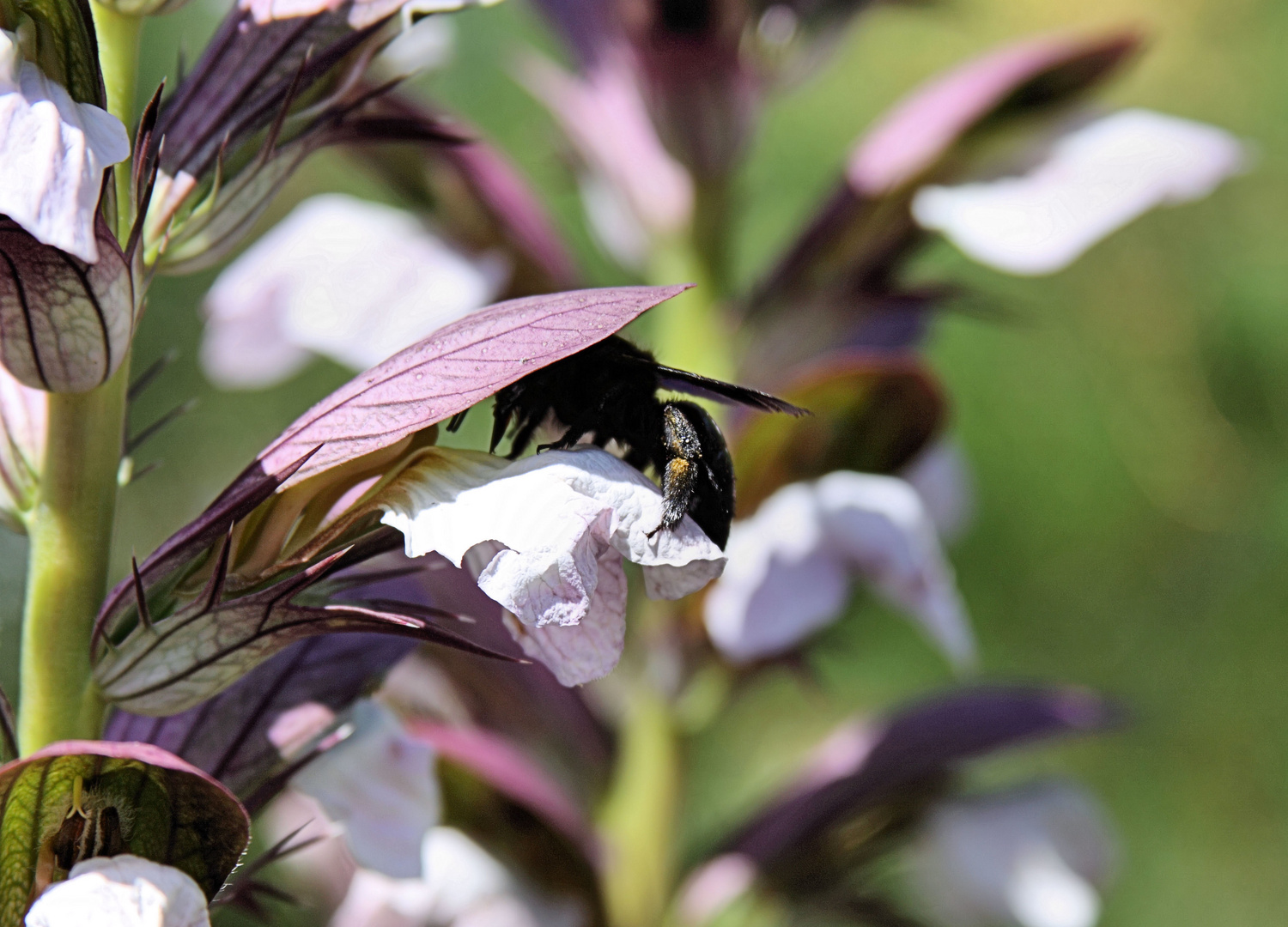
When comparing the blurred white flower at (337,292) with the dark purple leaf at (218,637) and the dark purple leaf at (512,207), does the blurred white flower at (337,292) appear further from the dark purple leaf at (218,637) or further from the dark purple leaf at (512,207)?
the dark purple leaf at (218,637)

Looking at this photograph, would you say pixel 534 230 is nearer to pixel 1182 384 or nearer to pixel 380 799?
pixel 380 799

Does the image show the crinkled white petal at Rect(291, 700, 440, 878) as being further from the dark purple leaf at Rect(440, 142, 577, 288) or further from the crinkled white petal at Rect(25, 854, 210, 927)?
the dark purple leaf at Rect(440, 142, 577, 288)

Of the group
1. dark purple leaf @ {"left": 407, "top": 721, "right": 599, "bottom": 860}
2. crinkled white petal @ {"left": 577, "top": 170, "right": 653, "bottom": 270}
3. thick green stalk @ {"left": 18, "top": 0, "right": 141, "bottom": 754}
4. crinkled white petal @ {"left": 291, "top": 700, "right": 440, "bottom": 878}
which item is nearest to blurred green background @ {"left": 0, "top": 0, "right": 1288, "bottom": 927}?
crinkled white petal @ {"left": 577, "top": 170, "right": 653, "bottom": 270}

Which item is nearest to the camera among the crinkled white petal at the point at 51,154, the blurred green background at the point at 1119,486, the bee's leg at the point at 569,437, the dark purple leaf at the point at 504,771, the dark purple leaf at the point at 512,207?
the crinkled white petal at the point at 51,154

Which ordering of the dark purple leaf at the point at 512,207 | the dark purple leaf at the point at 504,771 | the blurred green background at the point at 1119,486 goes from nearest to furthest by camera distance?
the dark purple leaf at the point at 504,771
the dark purple leaf at the point at 512,207
the blurred green background at the point at 1119,486

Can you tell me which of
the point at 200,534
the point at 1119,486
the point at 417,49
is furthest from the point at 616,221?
the point at 1119,486

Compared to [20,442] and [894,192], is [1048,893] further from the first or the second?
[20,442]

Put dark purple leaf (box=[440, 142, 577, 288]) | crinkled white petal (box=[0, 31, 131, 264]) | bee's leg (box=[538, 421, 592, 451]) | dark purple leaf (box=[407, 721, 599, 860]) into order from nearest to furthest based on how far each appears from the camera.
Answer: crinkled white petal (box=[0, 31, 131, 264])
bee's leg (box=[538, 421, 592, 451])
dark purple leaf (box=[407, 721, 599, 860])
dark purple leaf (box=[440, 142, 577, 288])

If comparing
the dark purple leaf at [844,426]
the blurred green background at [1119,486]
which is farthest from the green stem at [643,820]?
the blurred green background at [1119,486]
